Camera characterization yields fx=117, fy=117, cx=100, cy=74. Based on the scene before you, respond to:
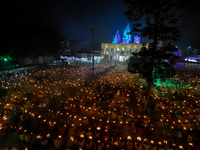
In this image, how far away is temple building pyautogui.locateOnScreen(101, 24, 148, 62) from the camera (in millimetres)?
47537

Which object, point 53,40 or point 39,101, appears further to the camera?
point 53,40

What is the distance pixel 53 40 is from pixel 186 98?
31544mm

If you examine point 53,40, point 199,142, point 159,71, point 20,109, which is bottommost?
point 199,142

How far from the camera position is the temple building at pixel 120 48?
47537 mm

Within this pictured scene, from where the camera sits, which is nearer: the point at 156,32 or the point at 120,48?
the point at 156,32

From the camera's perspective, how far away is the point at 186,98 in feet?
33.4

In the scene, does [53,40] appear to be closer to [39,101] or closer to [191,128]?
[39,101]

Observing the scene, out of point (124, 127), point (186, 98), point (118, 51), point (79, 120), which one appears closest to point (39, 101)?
point (79, 120)

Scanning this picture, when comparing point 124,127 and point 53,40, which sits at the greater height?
point 53,40

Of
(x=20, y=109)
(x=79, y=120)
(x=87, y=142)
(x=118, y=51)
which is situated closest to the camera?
(x=87, y=142)

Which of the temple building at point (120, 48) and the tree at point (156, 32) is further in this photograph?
the temple building at point (120, 48)

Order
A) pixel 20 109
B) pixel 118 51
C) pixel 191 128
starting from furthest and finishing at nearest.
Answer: pixel 118 51
pixel 20 109
pixel 191 128

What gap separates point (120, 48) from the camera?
1930 inches

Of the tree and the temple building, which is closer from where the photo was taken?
the tree
